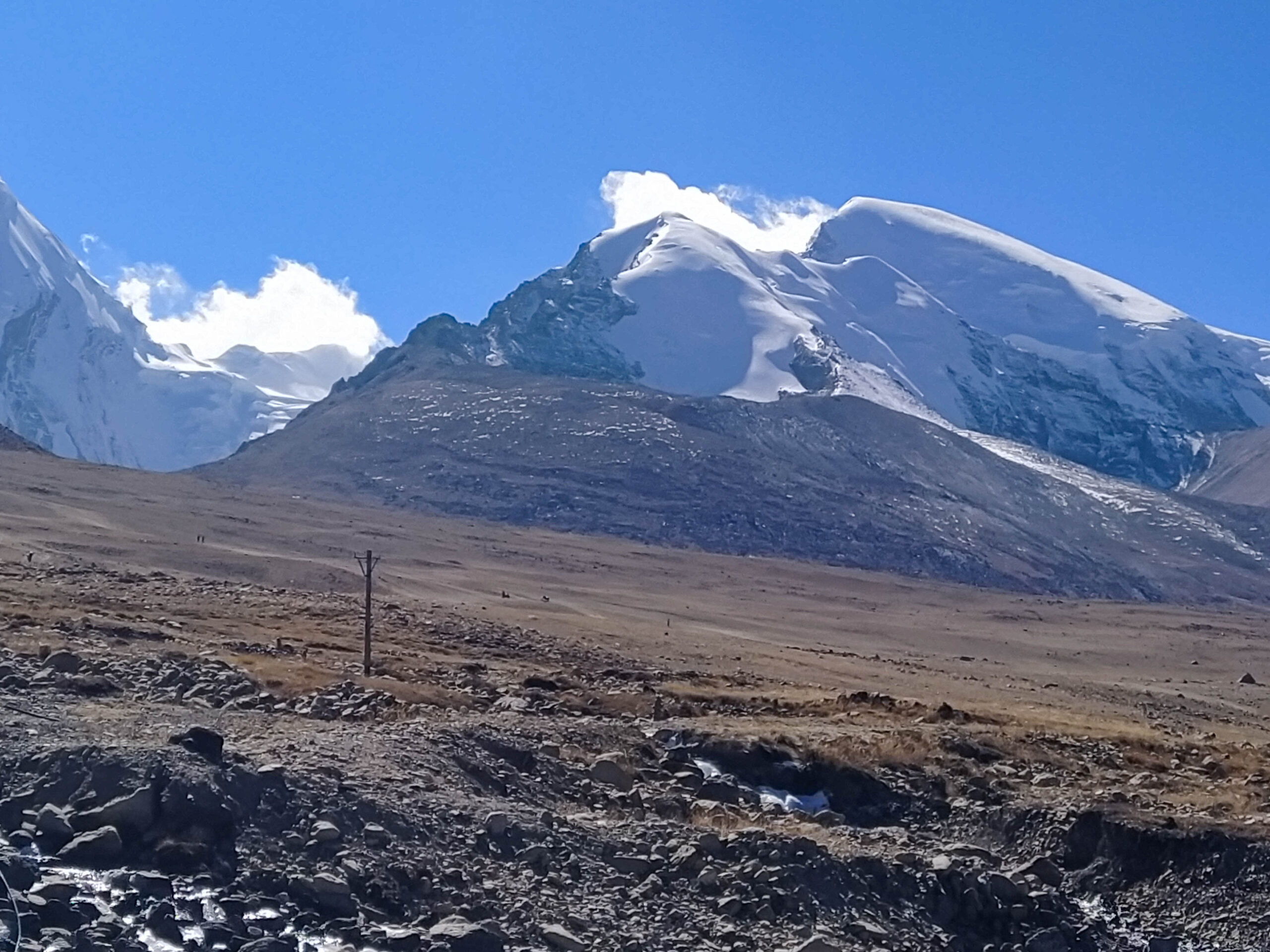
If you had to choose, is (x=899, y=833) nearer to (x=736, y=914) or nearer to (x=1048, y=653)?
(x=736, y=914)

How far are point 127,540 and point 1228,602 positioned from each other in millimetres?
108915

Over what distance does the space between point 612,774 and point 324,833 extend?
20.6ft

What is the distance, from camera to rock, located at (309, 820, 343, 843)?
18.5m

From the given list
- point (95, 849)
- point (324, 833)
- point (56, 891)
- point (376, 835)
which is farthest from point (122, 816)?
point (376, 835)

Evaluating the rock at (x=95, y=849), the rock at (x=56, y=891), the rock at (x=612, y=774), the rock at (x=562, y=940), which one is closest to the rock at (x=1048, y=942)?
the rock at (x=612, y=774)

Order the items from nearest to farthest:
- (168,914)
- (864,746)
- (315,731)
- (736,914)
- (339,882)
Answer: (168,914) → (339,882) → (736,914) → (315,731) → (864,746)

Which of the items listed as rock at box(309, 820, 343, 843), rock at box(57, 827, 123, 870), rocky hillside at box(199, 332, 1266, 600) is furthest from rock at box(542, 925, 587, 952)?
rocky hillside at box(199, 332, 1266, 600)

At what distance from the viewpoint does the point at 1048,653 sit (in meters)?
78.4

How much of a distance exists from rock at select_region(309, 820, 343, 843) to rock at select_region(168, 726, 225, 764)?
1.62 metres

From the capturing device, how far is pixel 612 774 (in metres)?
23.9

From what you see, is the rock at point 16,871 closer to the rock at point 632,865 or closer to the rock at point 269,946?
the rock at point 269,946

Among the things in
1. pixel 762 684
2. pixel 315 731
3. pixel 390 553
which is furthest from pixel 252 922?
pixel 390 553

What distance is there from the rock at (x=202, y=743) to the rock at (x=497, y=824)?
133 inches

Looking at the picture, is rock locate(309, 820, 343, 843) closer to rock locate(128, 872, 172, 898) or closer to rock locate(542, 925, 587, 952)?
rock locate(128, 872, 172, 898)
